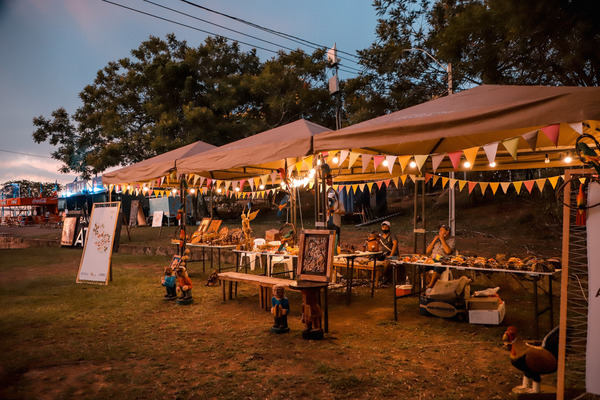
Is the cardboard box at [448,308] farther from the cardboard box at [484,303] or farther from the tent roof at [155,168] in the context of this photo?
the tent roof at [155,168]

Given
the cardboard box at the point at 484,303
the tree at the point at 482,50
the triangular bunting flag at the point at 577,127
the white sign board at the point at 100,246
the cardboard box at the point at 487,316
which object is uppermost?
the tree at the point at 482,50

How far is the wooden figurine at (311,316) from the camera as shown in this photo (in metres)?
5.03

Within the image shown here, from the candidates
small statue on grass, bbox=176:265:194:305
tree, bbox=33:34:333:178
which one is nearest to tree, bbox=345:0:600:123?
tree, bbox=33:34:333:178

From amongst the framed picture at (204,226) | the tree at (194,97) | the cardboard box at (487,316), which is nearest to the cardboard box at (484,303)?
the cardboard box at (487,316)

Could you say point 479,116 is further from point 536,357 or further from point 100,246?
point 100,246

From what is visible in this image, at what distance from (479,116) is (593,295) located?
6.38 ft

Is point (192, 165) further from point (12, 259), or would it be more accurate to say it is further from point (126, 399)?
point (12, 259)

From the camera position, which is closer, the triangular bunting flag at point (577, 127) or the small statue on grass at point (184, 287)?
the triangular bunting flag at point (577, 127)

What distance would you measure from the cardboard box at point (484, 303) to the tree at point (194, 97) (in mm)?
17143

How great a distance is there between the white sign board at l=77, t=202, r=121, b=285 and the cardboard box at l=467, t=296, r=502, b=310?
7.25 metres

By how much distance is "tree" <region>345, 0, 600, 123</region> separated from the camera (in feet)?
30.8

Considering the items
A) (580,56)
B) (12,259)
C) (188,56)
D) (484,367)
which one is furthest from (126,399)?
(188,56)

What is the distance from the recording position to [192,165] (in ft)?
23.6

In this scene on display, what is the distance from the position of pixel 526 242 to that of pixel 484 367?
10.7 metres
